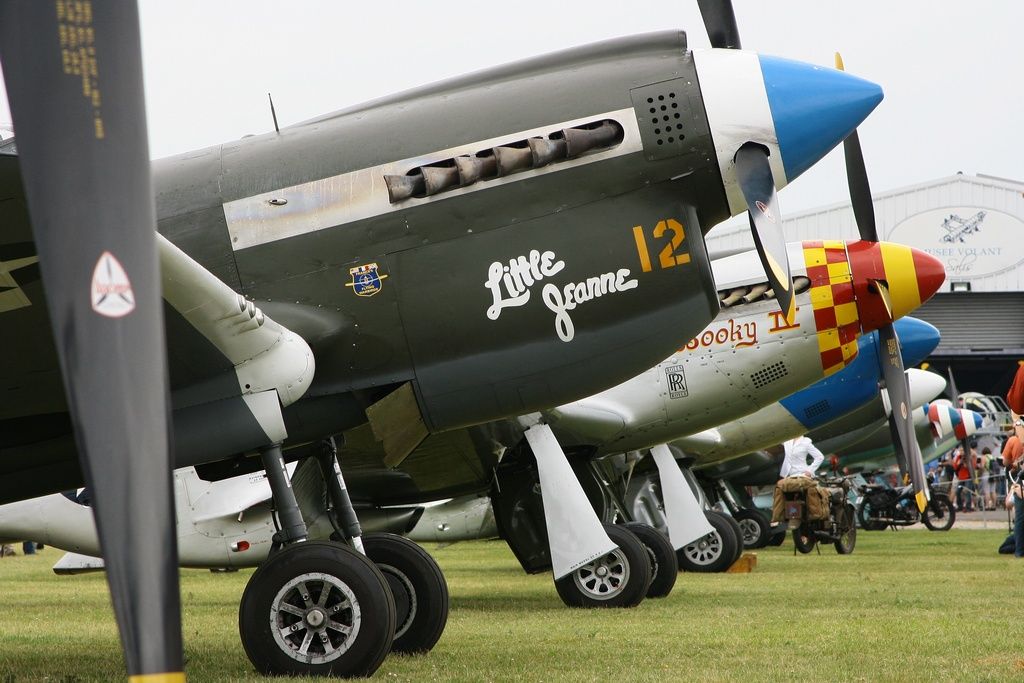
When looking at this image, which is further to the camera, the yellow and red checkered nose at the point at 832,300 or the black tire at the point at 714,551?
the black tire at the point at 714,551

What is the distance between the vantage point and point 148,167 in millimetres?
2727

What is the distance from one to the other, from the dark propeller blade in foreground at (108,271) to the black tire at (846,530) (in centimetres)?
1813

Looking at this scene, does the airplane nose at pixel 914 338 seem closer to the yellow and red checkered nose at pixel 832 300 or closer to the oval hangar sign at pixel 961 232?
the yellow and red checkered nose at pixel 832 300

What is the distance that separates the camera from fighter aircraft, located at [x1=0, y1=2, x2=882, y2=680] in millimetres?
5852

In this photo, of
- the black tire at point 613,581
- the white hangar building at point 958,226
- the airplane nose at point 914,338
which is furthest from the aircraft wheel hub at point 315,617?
the white hangar building at point 958,226

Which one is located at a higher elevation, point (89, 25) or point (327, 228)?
point (89, 25)

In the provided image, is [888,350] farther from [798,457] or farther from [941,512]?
[941,512]

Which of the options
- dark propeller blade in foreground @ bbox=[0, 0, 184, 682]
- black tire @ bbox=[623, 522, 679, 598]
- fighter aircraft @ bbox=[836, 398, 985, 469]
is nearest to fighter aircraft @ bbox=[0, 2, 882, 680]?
dark propeller blade in foreground @ bbox=[0, 0, 184, 682]

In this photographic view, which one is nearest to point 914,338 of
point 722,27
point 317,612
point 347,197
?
point 722,27

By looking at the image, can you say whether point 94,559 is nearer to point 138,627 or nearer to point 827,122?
point 827,122

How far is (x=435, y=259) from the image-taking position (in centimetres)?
622

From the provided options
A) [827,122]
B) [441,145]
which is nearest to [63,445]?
[441,145]

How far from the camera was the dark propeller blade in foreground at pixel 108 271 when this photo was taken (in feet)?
8.14

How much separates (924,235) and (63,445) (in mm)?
48069
